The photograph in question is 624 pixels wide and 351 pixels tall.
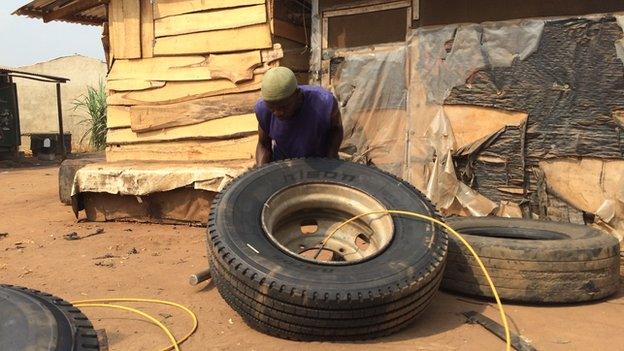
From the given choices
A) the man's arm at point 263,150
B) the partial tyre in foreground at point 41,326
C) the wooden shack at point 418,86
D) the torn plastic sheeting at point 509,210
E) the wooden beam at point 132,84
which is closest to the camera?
the partial tyre in foreground at point 41,326

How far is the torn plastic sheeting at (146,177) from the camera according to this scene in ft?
20.5

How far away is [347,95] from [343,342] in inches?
157

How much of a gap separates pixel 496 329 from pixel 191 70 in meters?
5.12

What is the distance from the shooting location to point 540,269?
11.7 feet

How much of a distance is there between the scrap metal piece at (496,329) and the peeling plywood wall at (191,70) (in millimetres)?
3841

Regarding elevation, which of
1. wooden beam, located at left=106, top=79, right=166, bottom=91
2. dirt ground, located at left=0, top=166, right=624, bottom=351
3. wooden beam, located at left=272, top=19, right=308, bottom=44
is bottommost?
dirt ground, located at left=0, top=166, right=624, bottom=351

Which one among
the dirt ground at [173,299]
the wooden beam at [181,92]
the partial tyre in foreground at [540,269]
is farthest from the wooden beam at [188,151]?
the partial tyre in foreground at [540,269]

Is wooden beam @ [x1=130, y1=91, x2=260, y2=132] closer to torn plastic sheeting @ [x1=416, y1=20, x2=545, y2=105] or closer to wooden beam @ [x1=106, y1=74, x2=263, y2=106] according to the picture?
wooden beam @ [x1=106, y1=74, x2=263, y2=106]

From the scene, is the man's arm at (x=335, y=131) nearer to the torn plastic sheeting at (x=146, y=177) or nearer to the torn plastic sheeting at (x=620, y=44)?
the torn plastic sheeting at (x=146, y=177)

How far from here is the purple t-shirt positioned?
411 cm

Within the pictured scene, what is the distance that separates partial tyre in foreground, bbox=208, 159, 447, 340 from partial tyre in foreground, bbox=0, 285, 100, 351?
3.37 feet

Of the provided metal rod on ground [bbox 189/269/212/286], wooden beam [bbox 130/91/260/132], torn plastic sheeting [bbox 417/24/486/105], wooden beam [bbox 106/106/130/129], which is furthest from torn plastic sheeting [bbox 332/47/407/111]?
metal rod on ground [bbox 189/269/212/286]

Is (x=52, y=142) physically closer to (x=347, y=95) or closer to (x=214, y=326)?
(x=347, y=95)

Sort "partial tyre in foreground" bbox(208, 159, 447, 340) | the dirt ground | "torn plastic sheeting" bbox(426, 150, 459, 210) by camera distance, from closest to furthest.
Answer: "partial tyre in foreground" bbox(208, 159, 447, 340)
the dirt ground
"torn plastic sheeting" bbox(426, 150, 459, 210)
